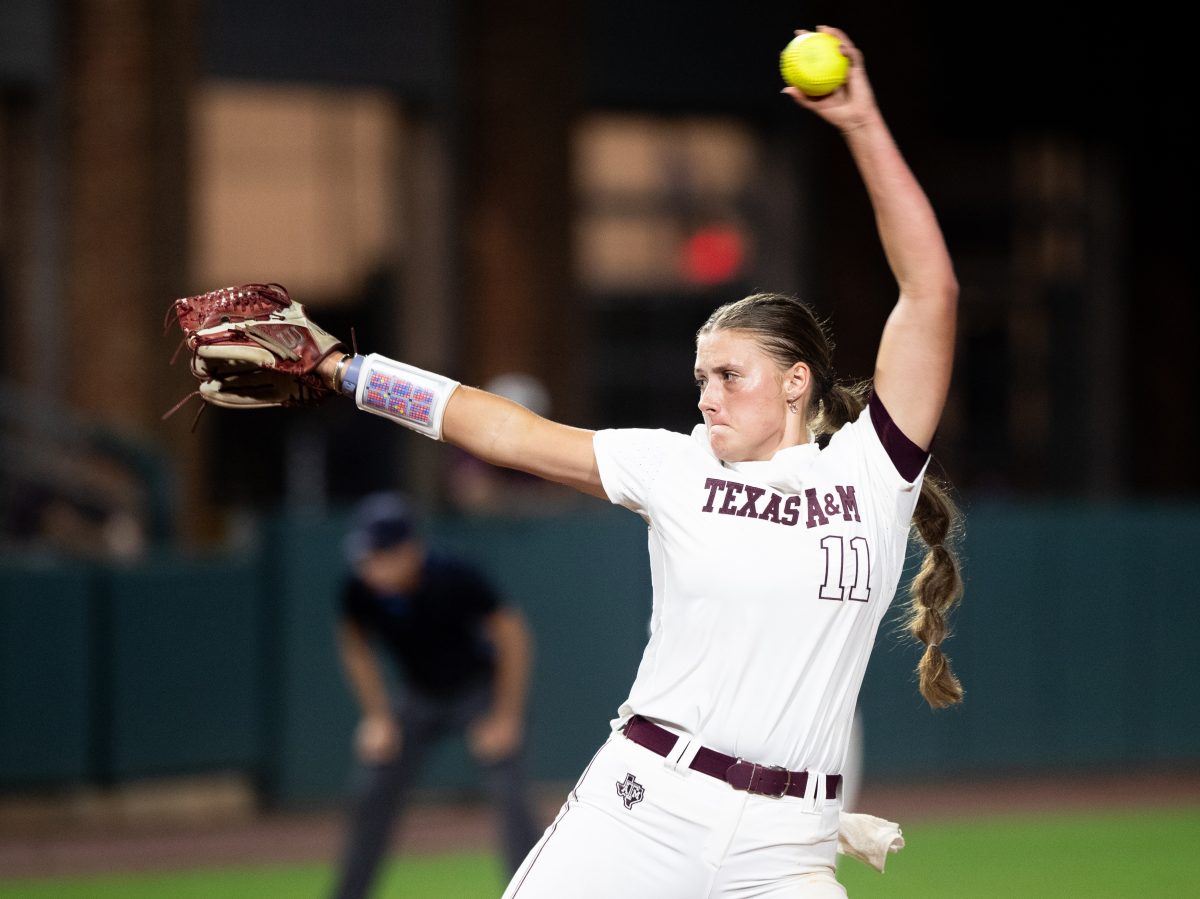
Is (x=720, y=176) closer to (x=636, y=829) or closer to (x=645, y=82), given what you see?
(x=645, y=82)

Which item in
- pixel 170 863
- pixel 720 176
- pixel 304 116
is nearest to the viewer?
pixel 170 863

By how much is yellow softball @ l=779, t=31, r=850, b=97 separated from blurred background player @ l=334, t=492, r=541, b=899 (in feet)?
13.1

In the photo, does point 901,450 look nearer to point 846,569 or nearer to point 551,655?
point 846,569

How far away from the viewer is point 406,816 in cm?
1127

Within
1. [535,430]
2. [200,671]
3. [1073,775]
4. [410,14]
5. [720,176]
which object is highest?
[410,14]

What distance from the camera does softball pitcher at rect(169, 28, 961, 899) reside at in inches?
136

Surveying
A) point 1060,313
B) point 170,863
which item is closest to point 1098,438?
point 1060,313

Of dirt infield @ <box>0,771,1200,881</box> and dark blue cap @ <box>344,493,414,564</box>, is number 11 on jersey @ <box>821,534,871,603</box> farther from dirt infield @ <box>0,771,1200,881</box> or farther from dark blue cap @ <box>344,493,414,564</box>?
dirt infield @ <box>0,771,1200,881</box>

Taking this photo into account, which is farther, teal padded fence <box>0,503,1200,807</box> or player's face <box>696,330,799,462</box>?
teal padded fence <box>0,503,1200,807</box>

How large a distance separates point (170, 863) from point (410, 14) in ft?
31.4

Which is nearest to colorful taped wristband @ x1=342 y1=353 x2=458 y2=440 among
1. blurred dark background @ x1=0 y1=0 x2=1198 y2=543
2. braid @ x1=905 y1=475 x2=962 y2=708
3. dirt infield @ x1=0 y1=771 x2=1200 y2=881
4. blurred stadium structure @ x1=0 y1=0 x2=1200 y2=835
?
braid @ x1=905 y1=475 x2=962 y2=708

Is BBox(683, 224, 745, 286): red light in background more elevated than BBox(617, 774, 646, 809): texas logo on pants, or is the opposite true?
BBox(683, 224, 745, 286): red light in background

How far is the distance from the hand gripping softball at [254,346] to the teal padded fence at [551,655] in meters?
7.70

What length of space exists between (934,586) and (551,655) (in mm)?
8199
